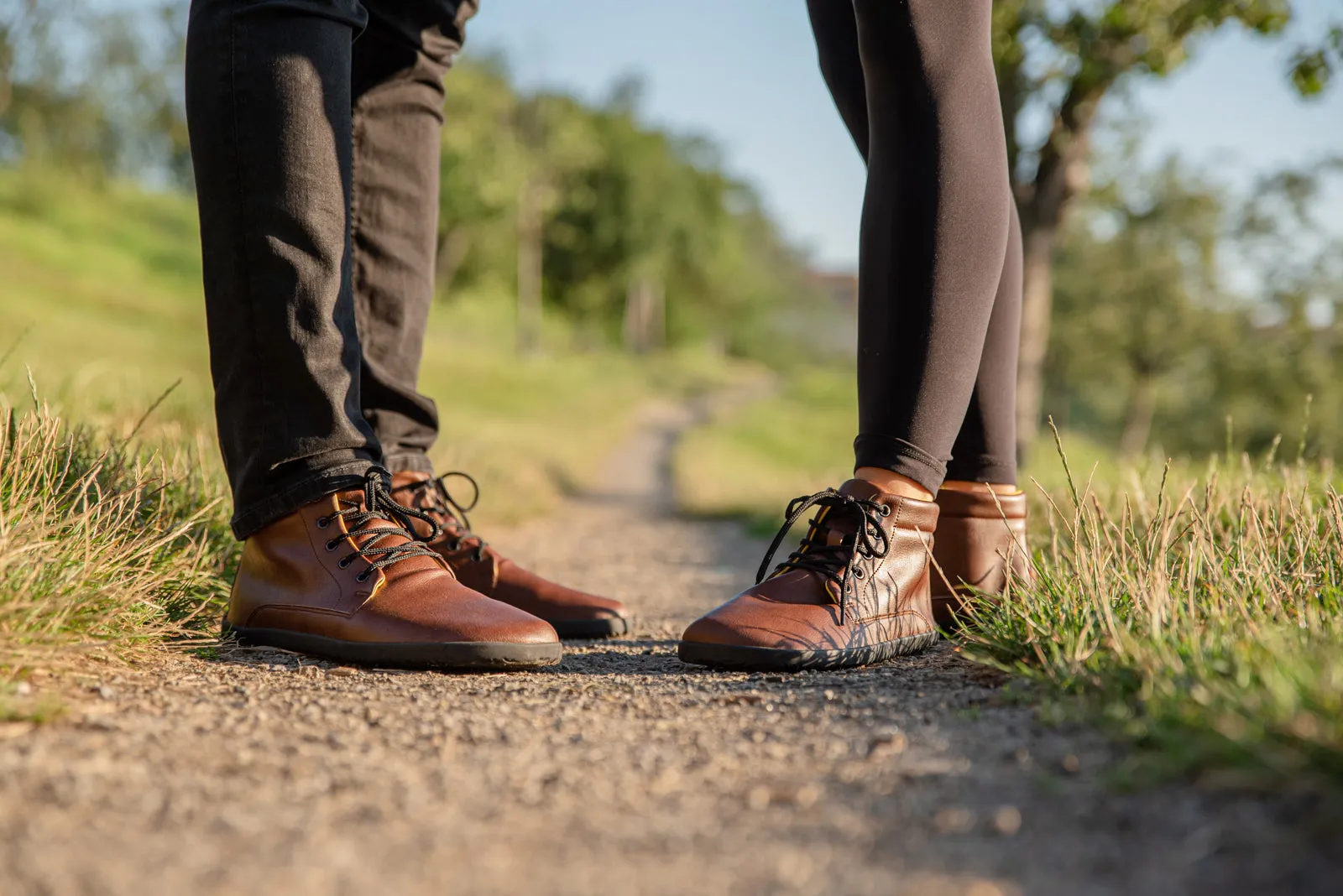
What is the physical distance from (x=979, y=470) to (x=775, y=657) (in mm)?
649

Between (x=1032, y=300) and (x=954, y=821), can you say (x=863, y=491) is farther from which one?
(x=1032, y=300)

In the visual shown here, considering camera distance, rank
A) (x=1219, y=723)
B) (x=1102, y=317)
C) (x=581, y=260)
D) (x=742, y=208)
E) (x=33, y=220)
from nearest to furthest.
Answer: (x=1219, y=723), (x=33, y=220), (x=1102, y=317), (x=581, y=260), (x=742, y=208)

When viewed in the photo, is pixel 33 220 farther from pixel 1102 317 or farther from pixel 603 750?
pixel 1102 317

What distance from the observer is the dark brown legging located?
1.68 metres

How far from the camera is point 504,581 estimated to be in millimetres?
2174

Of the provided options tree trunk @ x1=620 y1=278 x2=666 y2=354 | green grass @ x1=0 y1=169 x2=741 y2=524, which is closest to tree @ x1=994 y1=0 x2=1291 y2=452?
green grass @ x1=0 y1=169 x2=741 y2=524

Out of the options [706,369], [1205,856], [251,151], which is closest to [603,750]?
[1205,856]

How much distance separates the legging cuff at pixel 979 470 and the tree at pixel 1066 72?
5.05 meters

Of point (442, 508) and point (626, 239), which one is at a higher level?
point (626, 239)

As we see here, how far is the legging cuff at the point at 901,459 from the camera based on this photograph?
169 cm

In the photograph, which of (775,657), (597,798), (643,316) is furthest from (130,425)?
(643,316)

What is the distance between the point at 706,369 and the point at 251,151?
36.2 metres

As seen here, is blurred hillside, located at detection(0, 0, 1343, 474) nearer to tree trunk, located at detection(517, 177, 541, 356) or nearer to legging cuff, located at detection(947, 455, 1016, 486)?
tree trunk, located at detection(517, 177, 541, 356)

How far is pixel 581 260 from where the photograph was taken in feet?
122
